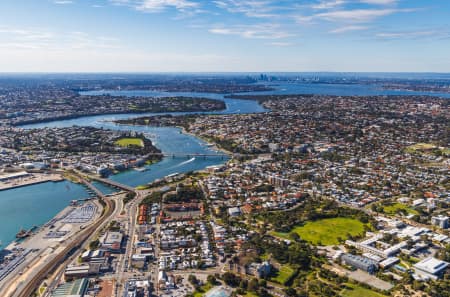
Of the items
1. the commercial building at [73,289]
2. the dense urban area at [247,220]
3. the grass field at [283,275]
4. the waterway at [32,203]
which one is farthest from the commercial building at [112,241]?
the grass field at [283,275]

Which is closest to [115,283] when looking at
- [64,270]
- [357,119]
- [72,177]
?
[64,270]

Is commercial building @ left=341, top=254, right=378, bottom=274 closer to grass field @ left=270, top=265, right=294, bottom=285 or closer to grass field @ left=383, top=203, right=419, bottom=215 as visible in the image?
grass field @ left=270, top=265, right=294, bottom=285

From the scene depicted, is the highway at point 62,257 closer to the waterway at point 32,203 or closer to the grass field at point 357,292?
the waterway at point 32,203

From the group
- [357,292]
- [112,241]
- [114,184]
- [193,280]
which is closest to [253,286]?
[193,280]

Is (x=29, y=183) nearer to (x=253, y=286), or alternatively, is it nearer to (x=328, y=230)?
(x=253, y=286)

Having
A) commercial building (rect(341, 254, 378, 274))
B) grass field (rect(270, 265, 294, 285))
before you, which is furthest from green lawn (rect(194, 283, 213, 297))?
commercial building (rect(341, 254, 378, 274))

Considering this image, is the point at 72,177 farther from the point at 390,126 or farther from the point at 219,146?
the point at 390,126

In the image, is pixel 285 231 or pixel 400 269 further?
pixel 285 231
